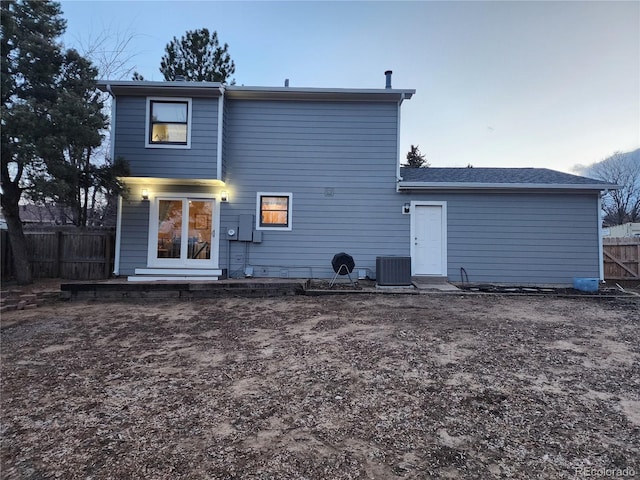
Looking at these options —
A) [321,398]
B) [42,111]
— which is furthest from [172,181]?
[321,398]

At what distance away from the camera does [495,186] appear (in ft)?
27.0

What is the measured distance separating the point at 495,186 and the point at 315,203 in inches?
180

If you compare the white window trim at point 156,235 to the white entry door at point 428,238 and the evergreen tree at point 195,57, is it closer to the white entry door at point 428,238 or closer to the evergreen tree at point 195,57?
the white entry door at point 428,238

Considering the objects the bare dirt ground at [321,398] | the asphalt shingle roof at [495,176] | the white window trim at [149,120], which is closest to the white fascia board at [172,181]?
the white window trim at [149,120]

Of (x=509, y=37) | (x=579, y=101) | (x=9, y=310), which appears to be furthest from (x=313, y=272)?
(x=579, y=101)

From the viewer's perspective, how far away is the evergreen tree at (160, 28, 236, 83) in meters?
13.7

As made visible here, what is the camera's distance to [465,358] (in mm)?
3488

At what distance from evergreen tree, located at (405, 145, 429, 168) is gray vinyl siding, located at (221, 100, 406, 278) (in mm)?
18338

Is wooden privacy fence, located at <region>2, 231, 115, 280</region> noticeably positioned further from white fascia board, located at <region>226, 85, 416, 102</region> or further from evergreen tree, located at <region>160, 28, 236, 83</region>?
evergreen tree, located at <region>160, 28, 236, 83</region>

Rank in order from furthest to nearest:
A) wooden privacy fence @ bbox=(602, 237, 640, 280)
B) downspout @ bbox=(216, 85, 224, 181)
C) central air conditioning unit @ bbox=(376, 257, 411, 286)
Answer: wooden privacy fence @ bbox=(602, 237, 640, 280) < downspout @ bbox=(216, 85, 224, 181) < central air conditioning unit @ bbox=(376, 257, 411, 286)

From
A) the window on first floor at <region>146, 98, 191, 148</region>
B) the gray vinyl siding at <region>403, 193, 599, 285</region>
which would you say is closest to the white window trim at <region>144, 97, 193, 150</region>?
the window on first floor at <region>146, 98, 191, 148</region>

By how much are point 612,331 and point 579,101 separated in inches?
394

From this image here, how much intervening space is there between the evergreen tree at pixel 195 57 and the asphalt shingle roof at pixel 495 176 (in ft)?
32.0

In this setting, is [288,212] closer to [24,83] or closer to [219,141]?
[219,141]
